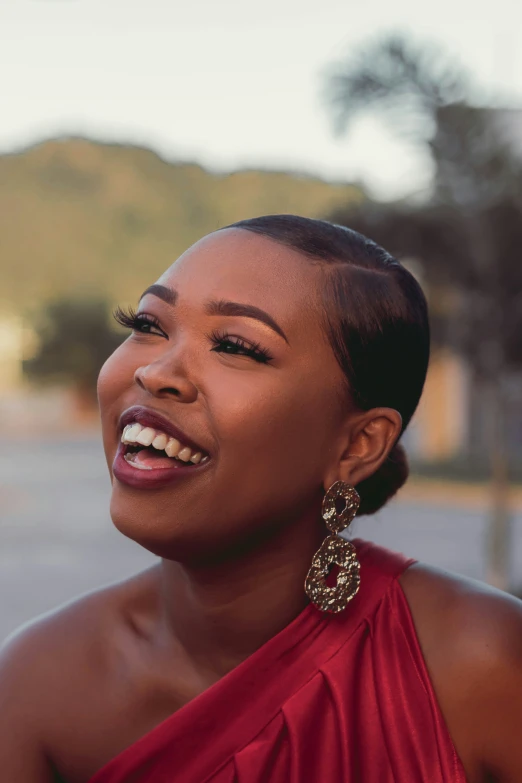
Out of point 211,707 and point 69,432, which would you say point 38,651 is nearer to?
point 211,707

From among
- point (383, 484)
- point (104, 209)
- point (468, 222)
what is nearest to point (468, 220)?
point (468, 222)

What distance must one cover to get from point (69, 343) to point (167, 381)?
32.6 metres

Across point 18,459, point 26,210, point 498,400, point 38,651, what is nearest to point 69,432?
point 18,459

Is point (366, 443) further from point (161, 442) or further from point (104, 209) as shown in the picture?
point (104, 209)

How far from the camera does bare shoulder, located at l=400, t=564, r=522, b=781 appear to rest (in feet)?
4.36

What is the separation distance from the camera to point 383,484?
1.61 meters

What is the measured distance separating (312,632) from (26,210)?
58.2 metres

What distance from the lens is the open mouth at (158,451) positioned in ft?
4.18

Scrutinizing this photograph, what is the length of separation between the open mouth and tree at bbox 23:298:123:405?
30.5 meters

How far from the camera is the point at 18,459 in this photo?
1894cm

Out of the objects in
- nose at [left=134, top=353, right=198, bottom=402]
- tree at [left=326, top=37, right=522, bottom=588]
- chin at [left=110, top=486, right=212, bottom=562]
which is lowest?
chin at [left=110, top=486, right=212, bottom=562]

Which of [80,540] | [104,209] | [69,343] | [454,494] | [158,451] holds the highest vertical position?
[104,209]

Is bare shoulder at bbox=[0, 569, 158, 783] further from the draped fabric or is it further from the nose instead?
the nose

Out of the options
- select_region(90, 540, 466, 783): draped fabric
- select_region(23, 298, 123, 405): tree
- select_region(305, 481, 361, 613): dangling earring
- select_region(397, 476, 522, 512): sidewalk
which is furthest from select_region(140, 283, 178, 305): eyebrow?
select_region(23, 298, 123, 405): tree
